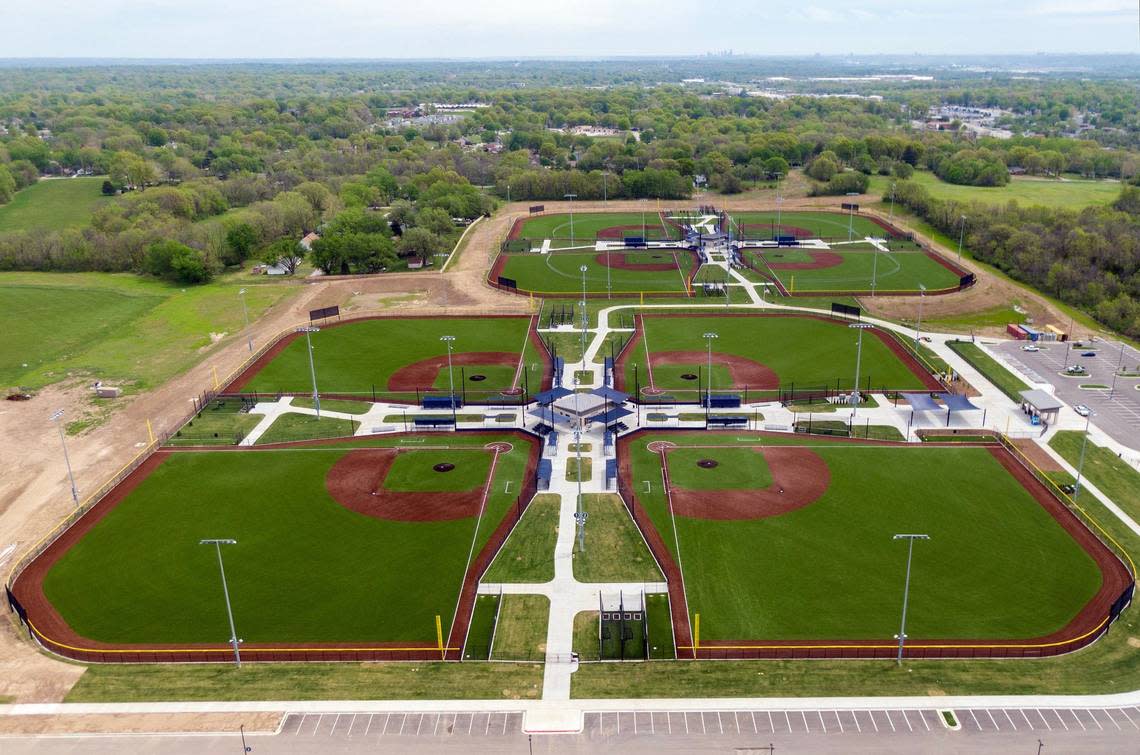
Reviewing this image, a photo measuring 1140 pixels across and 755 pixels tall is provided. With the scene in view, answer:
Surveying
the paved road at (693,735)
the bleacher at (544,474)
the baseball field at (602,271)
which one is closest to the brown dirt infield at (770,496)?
the bleacher at (544,474)

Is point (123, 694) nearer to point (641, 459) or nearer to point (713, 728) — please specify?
point (713, 728)

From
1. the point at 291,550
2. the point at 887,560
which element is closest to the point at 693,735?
the point at 887,560

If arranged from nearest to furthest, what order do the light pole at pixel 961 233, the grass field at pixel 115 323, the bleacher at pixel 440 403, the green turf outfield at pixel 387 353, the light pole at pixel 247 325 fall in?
the bleacher at pixel 440 403 → the green turf outfield at pixel 387 353 → the grass field at pixel 115 323 → the light pole at pixel 247 325 → the light pole at pixel 961 233

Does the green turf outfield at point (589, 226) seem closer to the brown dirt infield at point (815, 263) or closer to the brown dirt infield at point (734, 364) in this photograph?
the brown dirt infield at point (815, 263)

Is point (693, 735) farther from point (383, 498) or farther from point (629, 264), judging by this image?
point (629, 264)

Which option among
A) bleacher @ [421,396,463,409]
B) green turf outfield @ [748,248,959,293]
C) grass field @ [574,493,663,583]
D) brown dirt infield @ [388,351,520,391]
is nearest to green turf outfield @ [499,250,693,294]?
green turf outfield @ [748,248,959,293]

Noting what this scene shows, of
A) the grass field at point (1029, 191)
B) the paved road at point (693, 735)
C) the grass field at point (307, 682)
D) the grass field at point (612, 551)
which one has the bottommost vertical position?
the paved road at point (693, 735)
